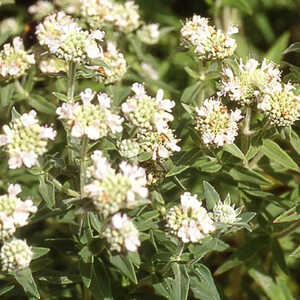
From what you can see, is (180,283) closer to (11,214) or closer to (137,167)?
(137,167)

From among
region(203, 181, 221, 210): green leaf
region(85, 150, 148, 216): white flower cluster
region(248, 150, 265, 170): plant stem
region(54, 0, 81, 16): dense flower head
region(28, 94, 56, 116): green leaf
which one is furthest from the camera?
region(54, 0, 81, 16): dense flower head

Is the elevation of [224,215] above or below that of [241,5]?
below

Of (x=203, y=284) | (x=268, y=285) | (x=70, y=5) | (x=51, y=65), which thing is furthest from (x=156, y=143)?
(x=70, y=5)

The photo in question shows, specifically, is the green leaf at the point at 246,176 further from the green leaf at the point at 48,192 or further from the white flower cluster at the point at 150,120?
the green leaf at the point at 48,192

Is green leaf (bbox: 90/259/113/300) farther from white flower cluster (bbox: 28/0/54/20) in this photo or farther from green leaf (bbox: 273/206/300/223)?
white flower cluster (bbox: 28/0/54/20)

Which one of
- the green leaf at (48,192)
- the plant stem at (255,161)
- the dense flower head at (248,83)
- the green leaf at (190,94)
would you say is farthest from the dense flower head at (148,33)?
the green leaf at (48,192)

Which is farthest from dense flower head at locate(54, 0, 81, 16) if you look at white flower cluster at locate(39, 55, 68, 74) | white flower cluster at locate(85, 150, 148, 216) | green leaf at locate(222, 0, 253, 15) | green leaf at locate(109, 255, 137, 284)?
green leaf at locate(109, 255, 137, 284)

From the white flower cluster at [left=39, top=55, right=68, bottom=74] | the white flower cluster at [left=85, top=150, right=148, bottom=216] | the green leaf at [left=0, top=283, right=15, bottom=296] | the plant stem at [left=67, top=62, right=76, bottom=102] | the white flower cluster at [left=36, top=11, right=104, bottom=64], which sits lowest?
the green leaf at [left=0, top=283, right=15, bottom=296]
